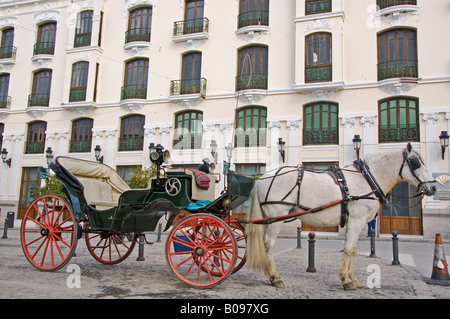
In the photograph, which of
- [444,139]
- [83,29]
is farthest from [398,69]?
[83,29]

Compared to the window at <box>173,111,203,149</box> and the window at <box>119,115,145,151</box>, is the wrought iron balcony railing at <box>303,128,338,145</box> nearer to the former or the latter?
the window at <box>173,111,203,149</box>

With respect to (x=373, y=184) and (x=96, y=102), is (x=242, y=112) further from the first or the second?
(x=373, y=184)

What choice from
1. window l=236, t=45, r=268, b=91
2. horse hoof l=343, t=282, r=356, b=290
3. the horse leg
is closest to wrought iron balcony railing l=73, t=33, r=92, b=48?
window l=236, t=45, r=268, b=91

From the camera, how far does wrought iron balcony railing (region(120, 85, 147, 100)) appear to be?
23820 millimetres

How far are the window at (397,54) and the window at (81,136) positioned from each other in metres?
17.3

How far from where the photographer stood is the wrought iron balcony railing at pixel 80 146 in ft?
80.5

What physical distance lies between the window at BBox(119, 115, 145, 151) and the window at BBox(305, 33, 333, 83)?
1019 centimetres

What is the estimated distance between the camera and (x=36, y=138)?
26.2 m

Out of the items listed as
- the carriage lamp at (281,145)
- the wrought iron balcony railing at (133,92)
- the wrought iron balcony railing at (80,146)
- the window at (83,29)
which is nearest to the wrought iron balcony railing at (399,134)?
the carriage lamp at (281,145)

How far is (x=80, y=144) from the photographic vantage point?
2469cm

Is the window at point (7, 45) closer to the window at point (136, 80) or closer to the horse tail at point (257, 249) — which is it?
the window at point (136, 80)

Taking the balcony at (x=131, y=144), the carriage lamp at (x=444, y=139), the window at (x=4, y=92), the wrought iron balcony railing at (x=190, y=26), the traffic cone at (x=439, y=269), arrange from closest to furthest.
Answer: the traffic cone at (x=439, y=269) < the carriage lamp at (x=444, y=139) < the wrought iron balcony railing at (x=190, y=26) < the balcony at (x=131, y=144) < the window at (x=4, y=92)

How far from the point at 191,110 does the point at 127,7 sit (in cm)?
824

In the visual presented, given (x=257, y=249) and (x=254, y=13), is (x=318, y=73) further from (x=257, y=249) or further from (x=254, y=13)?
(x=257, y=249)
